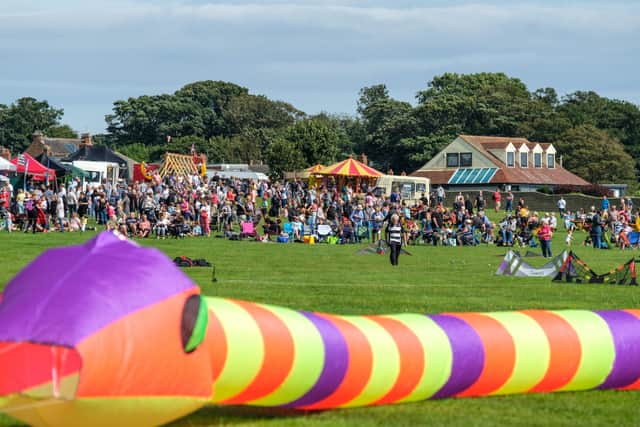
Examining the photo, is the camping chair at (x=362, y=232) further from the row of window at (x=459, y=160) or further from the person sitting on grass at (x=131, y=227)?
the row of window at (x=459, y=160)

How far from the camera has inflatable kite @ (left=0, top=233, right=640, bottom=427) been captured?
19.3 ft

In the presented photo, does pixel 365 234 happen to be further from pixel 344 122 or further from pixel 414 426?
pixel 344 122

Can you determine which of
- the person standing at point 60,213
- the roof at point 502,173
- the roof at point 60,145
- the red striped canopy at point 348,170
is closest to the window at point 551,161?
the roof at point 502,173

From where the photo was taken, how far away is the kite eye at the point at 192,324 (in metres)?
6.25

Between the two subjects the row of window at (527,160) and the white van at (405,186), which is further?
the row of window at (527,160)

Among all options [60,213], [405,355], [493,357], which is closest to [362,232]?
[60,213]

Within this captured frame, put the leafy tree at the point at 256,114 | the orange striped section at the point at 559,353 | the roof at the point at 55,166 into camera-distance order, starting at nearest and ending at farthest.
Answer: the orange striped section at the point at 559,353
the roof at the point at 55,166
the leafy tree at the point at 256,114

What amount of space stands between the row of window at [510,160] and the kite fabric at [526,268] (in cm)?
5594

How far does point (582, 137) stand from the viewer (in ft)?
281

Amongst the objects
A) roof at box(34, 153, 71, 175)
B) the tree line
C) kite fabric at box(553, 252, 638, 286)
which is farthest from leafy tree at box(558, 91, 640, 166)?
kite fabric at box(553, 252, 638, 286)

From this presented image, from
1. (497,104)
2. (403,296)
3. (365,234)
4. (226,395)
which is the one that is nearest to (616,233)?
(365,234)

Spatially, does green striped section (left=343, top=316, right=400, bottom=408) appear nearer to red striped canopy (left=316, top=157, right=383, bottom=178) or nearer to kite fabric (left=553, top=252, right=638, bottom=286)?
kite fabric (left=553, top=252, right=638, bottom=286)

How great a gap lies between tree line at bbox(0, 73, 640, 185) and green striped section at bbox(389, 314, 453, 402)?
222 ft

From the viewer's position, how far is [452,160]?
80.1 meters
